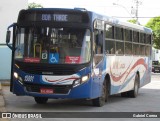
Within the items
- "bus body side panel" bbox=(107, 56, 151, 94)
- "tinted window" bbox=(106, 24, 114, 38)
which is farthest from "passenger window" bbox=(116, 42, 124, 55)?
"tinted window" bbox=(106, 24, 114, 38)

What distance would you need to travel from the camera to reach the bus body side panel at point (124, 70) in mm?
17281

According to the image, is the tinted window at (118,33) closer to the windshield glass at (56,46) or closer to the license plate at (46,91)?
the windshield glass at (56,46)

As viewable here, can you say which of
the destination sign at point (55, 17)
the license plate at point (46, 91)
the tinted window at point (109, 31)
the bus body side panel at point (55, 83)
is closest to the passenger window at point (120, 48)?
the tinted window at point (109, 31)

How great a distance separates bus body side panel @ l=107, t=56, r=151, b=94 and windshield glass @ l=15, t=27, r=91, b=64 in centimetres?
227

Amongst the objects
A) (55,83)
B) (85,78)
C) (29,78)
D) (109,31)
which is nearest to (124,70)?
(109,31)

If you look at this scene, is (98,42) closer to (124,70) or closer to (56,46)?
(56,46)

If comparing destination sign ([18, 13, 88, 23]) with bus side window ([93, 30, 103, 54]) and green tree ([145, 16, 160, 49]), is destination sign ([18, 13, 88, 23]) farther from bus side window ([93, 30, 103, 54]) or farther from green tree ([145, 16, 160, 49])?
green tree ([145, 16, 160, 49])

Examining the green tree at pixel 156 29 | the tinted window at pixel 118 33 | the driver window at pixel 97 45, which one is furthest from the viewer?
the green tree at pixel 156 29

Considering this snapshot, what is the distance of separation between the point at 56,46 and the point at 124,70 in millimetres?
5049

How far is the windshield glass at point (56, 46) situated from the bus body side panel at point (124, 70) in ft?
7.46

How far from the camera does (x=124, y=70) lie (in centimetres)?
1889

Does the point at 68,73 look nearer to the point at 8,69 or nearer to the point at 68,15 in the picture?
the point at 68,15

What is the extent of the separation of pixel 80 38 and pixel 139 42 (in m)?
7.19

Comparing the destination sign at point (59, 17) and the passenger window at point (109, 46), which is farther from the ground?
the destination sign at point (59, 17)
